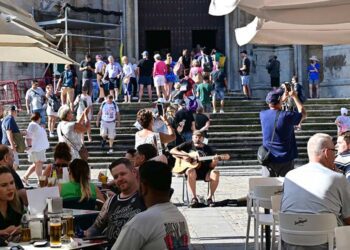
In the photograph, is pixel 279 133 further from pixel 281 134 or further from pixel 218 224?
pixel 218 224

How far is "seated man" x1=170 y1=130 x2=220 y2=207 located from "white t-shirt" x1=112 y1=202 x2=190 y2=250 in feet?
27.4

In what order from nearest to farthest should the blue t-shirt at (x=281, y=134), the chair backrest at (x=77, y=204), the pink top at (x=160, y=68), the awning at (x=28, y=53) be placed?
the chair backrest at (x=77, y=204) → the awning at (x=28, y=53) → the blue t-shirt at (x=281, y=134) → the pink top at (x=160, y=68)

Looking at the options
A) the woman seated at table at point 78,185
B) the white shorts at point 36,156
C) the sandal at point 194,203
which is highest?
the woman seated at table at point 78,185

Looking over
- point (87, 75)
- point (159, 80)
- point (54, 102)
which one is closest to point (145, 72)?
point (159, 80)

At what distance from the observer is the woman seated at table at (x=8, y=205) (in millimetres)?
6922

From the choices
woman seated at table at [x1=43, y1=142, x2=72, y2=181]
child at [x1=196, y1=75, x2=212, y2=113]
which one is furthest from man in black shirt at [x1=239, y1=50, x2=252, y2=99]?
woman seated at table at [x1=43, y1=142, x2=72, y2=181]

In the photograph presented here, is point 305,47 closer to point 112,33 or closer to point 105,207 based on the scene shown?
point 112,33

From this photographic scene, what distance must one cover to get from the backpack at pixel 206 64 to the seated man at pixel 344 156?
16.6 metres

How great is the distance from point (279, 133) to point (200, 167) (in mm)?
2705

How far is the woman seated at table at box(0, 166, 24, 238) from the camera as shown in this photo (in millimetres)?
6922

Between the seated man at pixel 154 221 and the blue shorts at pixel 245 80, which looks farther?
the blue shorts at pixel 245 80

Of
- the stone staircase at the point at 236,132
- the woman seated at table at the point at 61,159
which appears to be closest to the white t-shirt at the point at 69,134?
the woman seated at table at the point at 61,159

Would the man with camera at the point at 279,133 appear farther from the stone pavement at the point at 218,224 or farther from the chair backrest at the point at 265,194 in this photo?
the chair backrest at the point at 265,194

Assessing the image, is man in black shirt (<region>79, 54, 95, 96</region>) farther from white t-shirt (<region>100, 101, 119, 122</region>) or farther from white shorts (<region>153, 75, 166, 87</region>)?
white t-shirt (<region>100, 101, 119, 122</region>)
